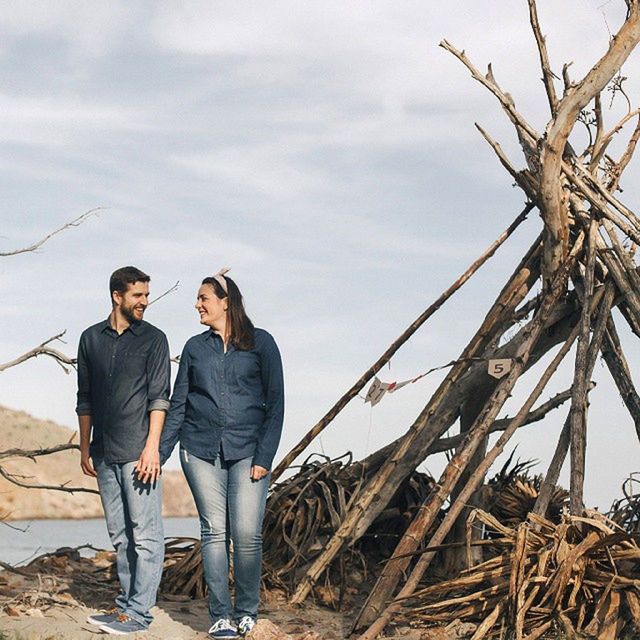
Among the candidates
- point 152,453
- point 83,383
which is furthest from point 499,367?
point 83,383

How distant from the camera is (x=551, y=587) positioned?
5781 mm

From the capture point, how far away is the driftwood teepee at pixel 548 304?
689 cm

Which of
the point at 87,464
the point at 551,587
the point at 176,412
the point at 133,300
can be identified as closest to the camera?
the point at 551,587

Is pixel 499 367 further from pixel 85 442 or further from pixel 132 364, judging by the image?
A: pixel 85 442

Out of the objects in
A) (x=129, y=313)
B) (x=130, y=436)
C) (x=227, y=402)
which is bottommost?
(x=130, y=436)

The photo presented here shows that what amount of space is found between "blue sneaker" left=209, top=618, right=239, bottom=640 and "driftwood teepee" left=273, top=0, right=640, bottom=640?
1.14m

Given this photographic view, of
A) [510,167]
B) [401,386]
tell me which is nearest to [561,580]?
[401,386]

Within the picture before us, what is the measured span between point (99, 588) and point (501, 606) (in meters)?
2.96

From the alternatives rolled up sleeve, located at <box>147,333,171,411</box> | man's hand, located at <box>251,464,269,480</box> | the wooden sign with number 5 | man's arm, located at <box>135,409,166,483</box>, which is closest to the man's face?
rolled up sleeve, located at <box>147,333,171,411</box>

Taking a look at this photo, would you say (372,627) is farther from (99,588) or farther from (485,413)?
(99,588)

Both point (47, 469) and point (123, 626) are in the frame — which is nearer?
point (123, 626)

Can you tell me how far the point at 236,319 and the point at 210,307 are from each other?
159 millimetres

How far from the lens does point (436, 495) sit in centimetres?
655

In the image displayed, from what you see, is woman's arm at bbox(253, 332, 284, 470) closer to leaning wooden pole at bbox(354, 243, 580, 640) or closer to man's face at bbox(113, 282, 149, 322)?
man's face at bbox(113, 282, 149, 322)
